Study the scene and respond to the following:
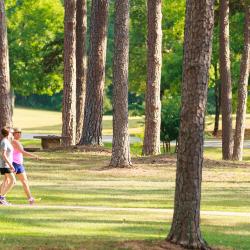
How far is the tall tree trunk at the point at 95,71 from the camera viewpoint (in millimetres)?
35938

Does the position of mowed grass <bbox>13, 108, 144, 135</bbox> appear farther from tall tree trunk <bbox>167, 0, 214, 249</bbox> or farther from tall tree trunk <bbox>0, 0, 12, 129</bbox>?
tall tree trunk <bbox>167, 0, 214, 249</bbox>

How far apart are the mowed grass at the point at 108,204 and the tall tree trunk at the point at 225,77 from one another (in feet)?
19.5

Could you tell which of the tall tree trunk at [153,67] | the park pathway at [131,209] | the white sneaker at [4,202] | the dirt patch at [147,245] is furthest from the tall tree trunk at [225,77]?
the dirt patch at [147,245]

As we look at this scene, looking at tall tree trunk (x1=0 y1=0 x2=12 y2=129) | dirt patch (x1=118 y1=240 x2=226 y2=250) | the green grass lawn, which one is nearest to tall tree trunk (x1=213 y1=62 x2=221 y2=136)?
the green grass lawn

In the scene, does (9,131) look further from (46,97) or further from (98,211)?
(46,97)

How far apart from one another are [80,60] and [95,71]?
762 centimetres

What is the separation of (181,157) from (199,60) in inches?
61.8

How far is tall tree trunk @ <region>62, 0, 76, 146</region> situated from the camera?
38781 mm

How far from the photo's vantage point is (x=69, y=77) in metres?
38.7

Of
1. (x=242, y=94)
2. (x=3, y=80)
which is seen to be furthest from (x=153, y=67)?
(x=242, y=94)

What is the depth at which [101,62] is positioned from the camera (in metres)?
36.1

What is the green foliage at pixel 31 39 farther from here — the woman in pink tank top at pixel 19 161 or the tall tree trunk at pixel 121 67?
the woman in pink tank top at pixel 19 161

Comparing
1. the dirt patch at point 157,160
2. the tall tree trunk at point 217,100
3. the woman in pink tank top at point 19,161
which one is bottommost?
the dirt patch at point 157,160

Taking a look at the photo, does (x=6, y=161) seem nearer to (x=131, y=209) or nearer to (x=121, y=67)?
(x=131, y=209)
